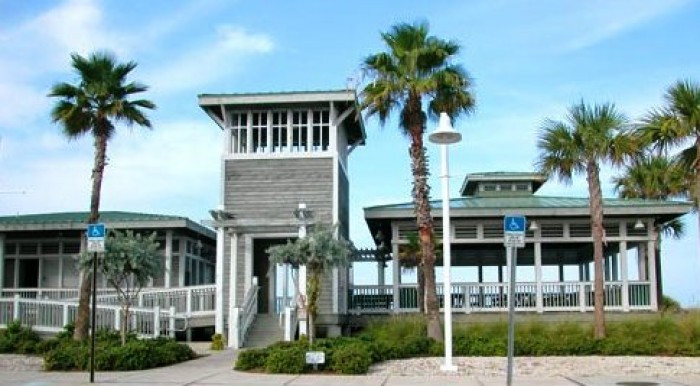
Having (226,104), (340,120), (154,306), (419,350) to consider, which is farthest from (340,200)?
(419,350)

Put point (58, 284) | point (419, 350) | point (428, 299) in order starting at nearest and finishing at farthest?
point (419, 350) < point (428, 299) < point (58, 284)

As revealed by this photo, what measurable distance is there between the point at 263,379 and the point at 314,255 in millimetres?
4669

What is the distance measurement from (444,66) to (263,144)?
8.36m

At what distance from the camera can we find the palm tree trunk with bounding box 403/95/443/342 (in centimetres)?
2223

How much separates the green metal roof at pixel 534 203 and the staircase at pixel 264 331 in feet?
16.8

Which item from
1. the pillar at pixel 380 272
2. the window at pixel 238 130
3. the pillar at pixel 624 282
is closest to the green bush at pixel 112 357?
the window at pixel 238 130

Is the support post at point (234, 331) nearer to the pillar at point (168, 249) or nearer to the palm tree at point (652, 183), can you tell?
the pillar at point (168, 249)

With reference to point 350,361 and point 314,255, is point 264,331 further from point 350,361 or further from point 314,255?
point 350,361

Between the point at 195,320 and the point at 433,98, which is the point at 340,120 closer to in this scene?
the point at 433,98

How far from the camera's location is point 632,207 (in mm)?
28750

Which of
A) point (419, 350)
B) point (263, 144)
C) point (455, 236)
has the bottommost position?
point (419, 350)

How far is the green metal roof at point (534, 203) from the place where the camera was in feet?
94.6

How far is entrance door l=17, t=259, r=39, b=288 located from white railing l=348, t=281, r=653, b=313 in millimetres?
13591

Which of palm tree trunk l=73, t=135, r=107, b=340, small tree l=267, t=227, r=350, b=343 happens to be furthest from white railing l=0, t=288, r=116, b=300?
small tree l=267, t=227, r=350, b=343
